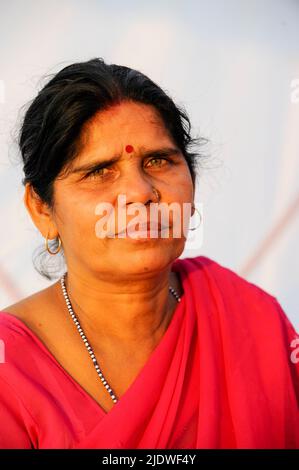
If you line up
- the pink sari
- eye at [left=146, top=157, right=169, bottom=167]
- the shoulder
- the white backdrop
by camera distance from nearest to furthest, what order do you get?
the pink sari < eye at [left=146, top=157, right=169, bottom=167] < the shoulder < the white backdrop

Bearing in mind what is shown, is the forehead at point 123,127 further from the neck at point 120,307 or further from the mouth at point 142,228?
the neck at point 120,307

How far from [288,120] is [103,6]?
0.99 metres

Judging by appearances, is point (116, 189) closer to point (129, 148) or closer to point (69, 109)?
point (129, 148)

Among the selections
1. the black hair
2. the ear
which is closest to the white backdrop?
the ear

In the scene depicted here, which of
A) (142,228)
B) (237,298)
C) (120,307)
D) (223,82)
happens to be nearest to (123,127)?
(142,228)

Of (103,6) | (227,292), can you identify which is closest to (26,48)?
(103,6)

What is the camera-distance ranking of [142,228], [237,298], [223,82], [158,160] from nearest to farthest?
[142,228]
[158,160]
[237,298]
[223,82]

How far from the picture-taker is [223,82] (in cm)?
290

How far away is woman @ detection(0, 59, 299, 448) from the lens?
147cm

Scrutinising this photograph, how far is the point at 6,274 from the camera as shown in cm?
267

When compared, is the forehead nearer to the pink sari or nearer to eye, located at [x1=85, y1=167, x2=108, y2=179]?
eye, located at [x1=85, y1=167, x2=108, y2=179]

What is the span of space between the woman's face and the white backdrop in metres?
1.15

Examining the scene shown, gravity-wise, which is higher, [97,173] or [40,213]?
[97,173]

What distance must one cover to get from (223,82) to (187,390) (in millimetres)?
1695
